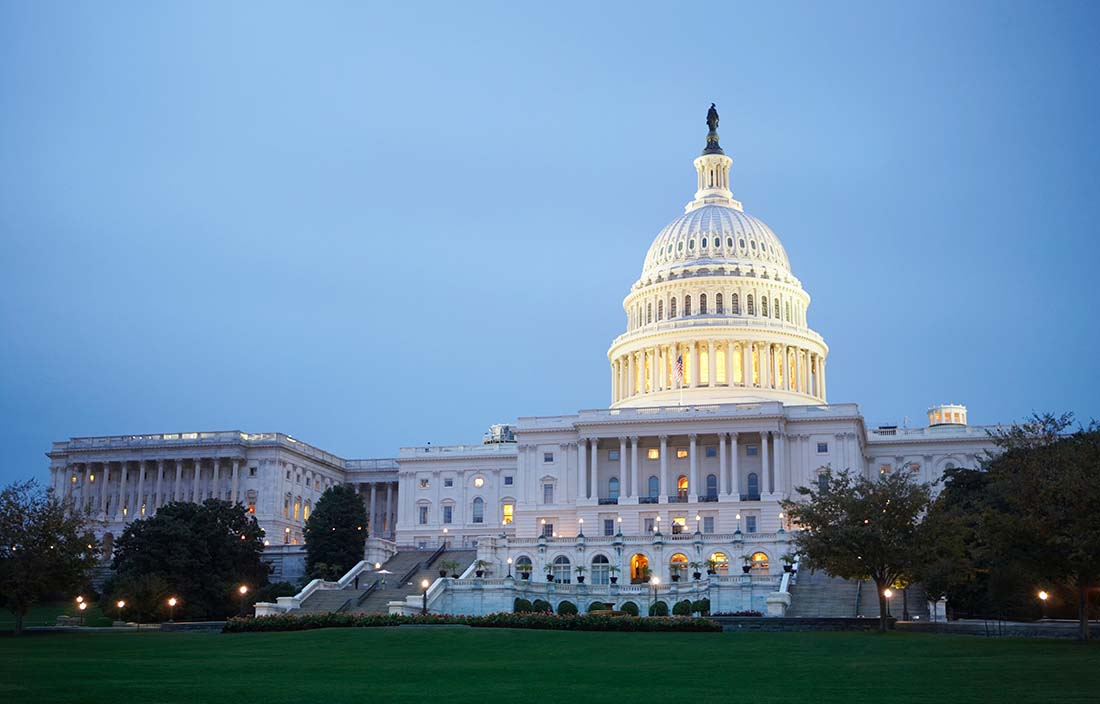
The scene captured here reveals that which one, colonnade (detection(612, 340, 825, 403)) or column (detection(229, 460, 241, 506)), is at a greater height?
colonnade (detection(612, 340, 825, 403))

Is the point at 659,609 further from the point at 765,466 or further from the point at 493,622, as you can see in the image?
the point at 765,466

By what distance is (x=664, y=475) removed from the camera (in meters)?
117

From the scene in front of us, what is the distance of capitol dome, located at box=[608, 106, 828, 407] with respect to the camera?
5192 inches

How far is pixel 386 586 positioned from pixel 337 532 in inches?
590

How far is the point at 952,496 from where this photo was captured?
83.9 meters

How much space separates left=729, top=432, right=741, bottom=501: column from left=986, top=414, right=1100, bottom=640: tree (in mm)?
56189

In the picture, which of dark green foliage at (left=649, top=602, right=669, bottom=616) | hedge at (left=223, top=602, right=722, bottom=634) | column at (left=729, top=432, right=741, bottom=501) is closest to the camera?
hedge at (left=223, top=602, right=722, bottom=634)

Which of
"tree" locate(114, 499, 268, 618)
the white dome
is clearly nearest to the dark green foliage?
"tree" locate(114, 499, 268, 618)

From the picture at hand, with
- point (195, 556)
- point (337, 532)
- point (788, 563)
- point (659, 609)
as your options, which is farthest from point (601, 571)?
point (195, 556)

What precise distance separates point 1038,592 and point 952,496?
53.1 feet

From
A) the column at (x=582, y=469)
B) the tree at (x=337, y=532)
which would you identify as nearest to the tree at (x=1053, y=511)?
the tree at (x=337, y=532)

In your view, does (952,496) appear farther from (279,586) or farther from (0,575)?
(0,575)

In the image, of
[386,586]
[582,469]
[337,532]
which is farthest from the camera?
[582,469]

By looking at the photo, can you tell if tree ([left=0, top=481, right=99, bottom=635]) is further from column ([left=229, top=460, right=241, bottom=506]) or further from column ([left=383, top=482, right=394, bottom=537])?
column ([left=383, top=482, right=394, bottom=537])
